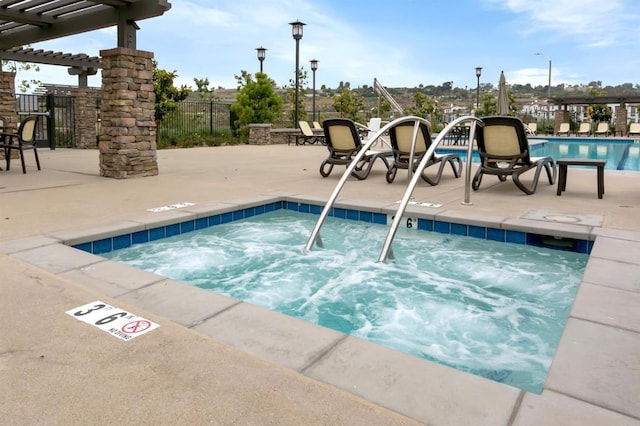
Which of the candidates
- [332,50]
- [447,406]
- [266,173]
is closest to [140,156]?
[266,173]

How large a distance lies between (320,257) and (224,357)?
2297 millimetres

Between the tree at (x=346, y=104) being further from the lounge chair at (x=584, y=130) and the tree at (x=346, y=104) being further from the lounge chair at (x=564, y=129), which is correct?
the lounge chair at (x=584, y=130)

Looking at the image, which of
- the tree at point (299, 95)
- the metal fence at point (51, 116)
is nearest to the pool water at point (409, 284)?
the metal fence at point (51, 116)

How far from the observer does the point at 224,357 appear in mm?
1886

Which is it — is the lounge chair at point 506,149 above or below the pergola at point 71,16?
below

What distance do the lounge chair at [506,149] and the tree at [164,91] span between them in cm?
1250

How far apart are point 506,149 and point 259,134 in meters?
12.7

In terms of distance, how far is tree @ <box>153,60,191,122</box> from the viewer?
16266 millimetres

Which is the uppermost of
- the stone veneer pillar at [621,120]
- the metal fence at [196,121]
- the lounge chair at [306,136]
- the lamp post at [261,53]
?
Answer: the lamp post at [261,53]

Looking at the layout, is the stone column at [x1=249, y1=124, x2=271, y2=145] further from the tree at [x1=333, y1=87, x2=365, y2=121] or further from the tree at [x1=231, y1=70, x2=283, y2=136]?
the tree at [x1=333, y1=87, x2=365, y2=121]

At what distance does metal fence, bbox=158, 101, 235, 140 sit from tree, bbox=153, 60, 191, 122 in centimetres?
40

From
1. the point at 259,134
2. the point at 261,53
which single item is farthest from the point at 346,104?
the point at 259,134

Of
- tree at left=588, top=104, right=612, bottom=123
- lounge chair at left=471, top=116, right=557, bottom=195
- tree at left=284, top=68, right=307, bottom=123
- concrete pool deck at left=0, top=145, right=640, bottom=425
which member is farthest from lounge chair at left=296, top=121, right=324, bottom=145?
tree at left=588, top=104, right=612, bottom=123

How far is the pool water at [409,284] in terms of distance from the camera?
2.68 m
